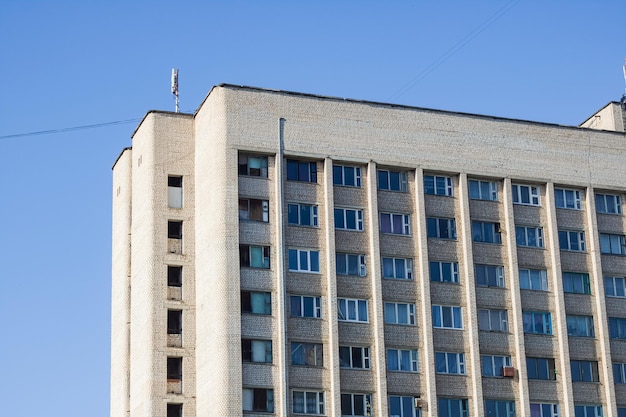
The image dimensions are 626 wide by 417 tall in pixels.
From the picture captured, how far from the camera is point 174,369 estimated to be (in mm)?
70250

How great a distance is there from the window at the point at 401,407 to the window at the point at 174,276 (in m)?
13.4

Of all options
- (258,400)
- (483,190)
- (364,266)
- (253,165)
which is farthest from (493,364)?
(253,165)

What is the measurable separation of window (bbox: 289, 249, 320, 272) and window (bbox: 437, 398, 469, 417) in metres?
9.85

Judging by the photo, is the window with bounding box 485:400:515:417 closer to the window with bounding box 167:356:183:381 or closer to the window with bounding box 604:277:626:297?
the window with bounding box 604:277:626:297

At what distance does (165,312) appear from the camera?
70688mm

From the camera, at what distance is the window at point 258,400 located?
215 ft

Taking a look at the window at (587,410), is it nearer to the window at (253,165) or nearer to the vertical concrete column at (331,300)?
the vertical concrete column at (331,300)

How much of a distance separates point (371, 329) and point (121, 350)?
16.4 metres

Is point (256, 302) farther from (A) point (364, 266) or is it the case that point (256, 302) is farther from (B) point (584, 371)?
(B) point (584, 371)

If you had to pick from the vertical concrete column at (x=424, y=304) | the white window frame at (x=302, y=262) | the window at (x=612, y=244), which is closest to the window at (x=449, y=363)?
the vertical concrete column at (x=424, y=304)

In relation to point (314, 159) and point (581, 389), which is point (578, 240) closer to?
point (581, 389)

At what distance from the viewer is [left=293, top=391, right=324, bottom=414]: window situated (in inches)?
2621

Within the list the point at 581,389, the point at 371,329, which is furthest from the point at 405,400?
the point at 581,389

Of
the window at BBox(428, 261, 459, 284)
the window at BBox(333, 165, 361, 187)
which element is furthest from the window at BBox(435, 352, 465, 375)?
the window at BBox(333, 165, 361, 187)
